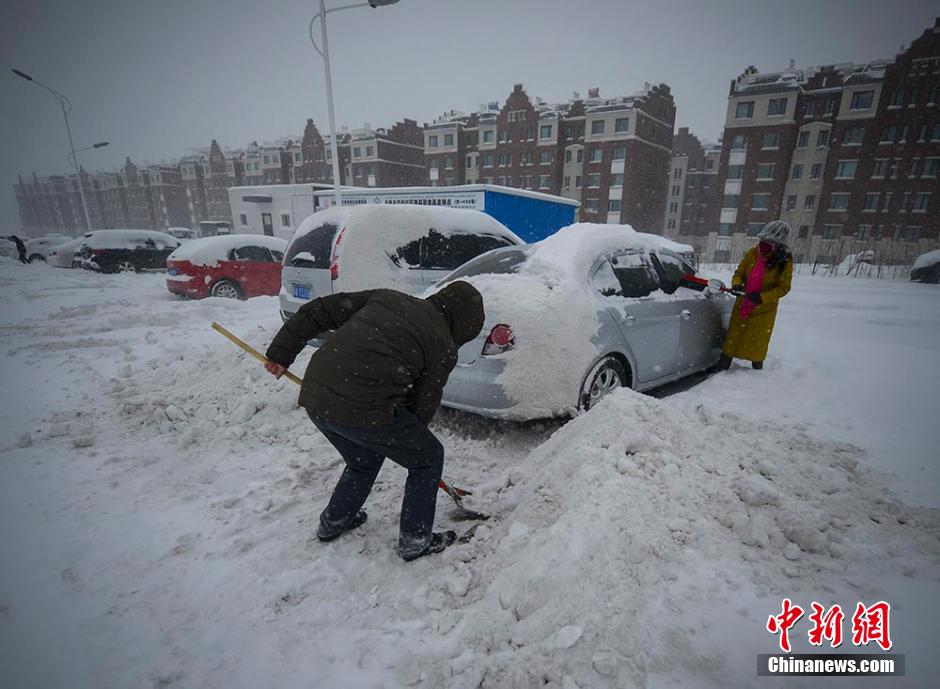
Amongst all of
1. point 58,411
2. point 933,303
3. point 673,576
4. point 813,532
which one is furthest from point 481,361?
point 933,303

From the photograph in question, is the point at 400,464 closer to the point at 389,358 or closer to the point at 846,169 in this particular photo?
the point at 389,358

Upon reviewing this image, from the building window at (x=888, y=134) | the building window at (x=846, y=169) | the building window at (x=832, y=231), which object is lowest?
the building window at (x=832, y=231)

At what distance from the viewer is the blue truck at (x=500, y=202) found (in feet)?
37.7

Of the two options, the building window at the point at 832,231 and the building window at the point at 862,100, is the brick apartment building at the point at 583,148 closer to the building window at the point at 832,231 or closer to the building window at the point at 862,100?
the building window at the point at 862,100

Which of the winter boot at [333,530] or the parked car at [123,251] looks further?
the parked car at [123,251]

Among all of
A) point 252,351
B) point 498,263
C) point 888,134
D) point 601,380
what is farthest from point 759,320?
point 888,134

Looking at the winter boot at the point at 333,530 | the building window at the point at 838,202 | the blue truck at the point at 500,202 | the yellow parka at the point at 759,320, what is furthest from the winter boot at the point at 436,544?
the building window at the point at 838,202

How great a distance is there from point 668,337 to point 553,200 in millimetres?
10758

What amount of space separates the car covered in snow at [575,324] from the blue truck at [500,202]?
266 inches

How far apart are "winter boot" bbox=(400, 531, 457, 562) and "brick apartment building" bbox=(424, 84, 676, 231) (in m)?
42.1

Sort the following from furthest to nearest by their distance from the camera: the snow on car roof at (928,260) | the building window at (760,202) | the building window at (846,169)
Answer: the building window at (760,202) → the building window at (846,169) → the snow on car roof at (928,260)

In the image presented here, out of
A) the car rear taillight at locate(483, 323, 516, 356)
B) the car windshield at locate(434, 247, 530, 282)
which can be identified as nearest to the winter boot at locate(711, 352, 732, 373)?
the car windshield at locate(434, 247, 530, 282)

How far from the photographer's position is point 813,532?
199cm

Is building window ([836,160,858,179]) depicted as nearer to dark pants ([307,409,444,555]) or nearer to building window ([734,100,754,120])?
building window ([734,100,754,120])
